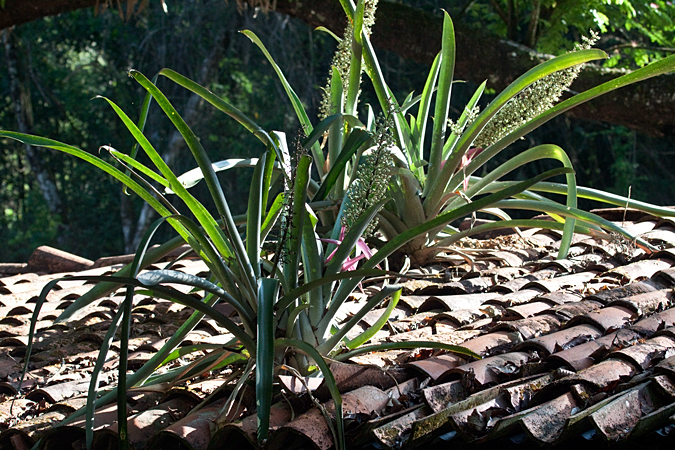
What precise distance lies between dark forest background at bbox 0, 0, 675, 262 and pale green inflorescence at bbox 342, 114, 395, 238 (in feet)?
24.8

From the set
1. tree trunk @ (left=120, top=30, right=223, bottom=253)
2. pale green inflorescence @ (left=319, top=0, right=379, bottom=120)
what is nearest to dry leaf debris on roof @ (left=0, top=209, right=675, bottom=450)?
pale green inflorescence @ (left=319, top=0, right=379, bottom=120)

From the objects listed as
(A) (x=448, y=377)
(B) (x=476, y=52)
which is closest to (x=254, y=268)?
(A) (x=448, y=377)

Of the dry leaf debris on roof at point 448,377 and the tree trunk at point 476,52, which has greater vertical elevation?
the tree trunk at point 476,52

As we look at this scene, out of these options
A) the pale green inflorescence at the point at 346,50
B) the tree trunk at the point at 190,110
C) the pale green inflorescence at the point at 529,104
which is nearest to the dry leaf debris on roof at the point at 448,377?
the pale green inflorescence at the point at 529,104

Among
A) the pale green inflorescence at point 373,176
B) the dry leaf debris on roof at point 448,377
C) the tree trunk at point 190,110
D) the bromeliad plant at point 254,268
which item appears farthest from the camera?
the tree trunk at point 190,110

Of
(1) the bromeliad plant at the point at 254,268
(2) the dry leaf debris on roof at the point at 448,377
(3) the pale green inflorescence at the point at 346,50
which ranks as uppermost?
(3) the pale green inflorescence at the point at 346,50

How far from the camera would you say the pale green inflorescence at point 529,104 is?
6.46 ft

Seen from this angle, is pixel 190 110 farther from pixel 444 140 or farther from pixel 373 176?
pixel 373 176

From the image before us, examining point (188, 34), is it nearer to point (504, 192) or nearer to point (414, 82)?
point (414, 82)

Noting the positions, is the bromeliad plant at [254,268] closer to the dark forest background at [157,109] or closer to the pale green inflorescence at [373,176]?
the pale green inflorescence at [373,176]

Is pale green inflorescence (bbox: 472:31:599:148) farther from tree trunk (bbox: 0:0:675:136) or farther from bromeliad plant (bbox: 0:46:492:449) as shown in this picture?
tree trunk (bbox: 0:0:675:136)

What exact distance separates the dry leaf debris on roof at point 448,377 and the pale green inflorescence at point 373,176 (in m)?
0.33

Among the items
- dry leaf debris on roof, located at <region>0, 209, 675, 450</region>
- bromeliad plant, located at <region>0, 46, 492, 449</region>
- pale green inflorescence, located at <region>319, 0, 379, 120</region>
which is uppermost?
pale green inflorescence, located at <region>319, 0, 379, 120</region>

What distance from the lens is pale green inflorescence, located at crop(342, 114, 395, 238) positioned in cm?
131
